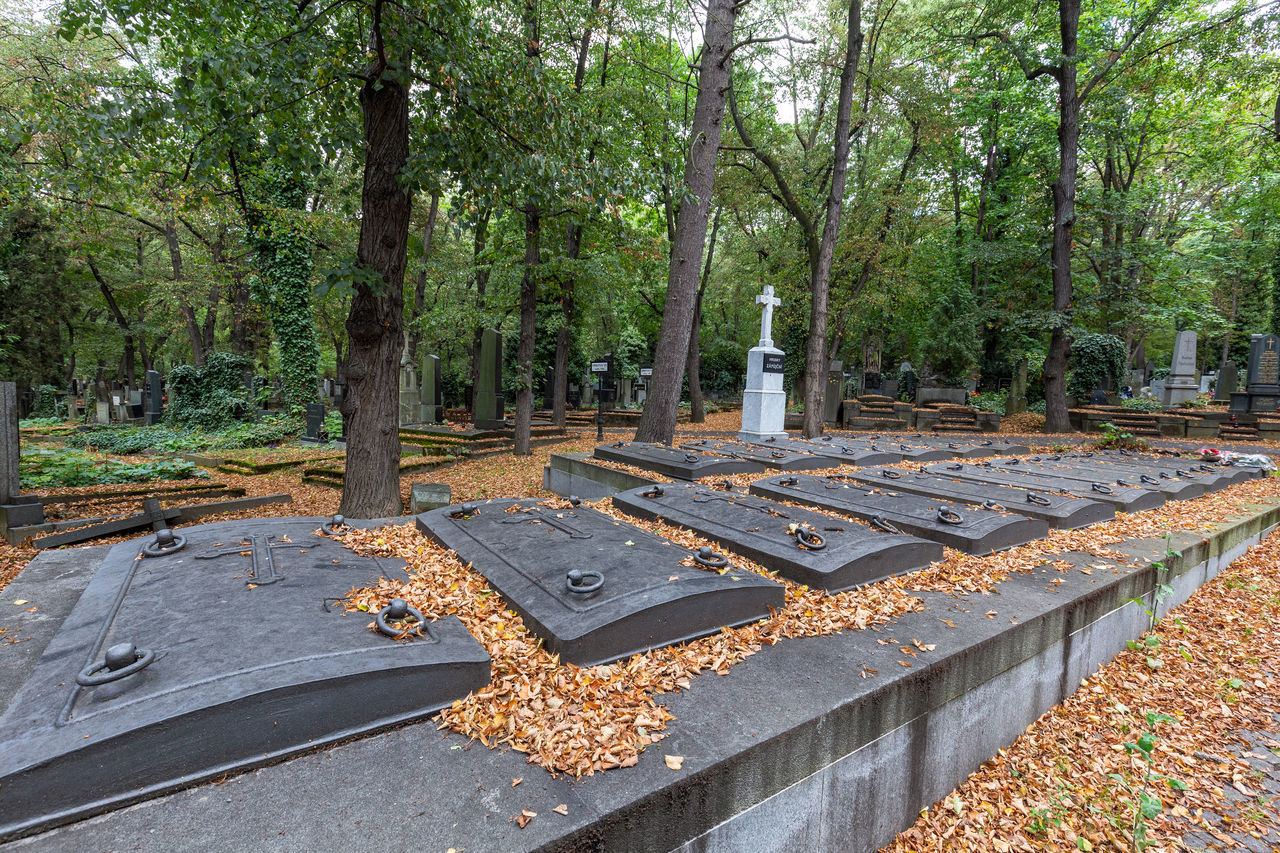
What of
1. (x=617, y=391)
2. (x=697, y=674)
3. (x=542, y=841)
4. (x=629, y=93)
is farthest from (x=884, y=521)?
(x=617, y=391)

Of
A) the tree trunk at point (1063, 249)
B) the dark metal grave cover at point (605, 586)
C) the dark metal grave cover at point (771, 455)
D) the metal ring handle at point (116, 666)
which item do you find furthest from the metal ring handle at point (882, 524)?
the tree trunk at point (1063, 249)

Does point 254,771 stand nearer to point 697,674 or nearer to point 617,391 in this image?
point 697,674

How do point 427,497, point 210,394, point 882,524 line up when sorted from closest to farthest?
point 882,524
point 427,497
point 210,394

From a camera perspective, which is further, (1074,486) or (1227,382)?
(1227,382)

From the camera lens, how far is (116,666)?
1696mm

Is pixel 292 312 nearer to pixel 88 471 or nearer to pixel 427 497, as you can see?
pixel 88 471

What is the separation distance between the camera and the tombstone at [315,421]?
43.6 ft

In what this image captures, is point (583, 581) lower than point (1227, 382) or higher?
lower

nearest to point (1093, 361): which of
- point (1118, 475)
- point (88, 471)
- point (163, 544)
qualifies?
point (1118, 475)

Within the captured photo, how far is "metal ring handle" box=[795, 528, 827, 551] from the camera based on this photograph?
3.35 metres

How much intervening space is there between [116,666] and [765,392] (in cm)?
1081

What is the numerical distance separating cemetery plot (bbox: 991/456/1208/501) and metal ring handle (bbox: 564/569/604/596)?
5822 millimetres

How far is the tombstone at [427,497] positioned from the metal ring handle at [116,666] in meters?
4.23

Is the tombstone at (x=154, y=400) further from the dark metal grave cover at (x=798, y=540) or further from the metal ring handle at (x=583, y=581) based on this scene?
the metal ring handle at (x=583, y=581)
